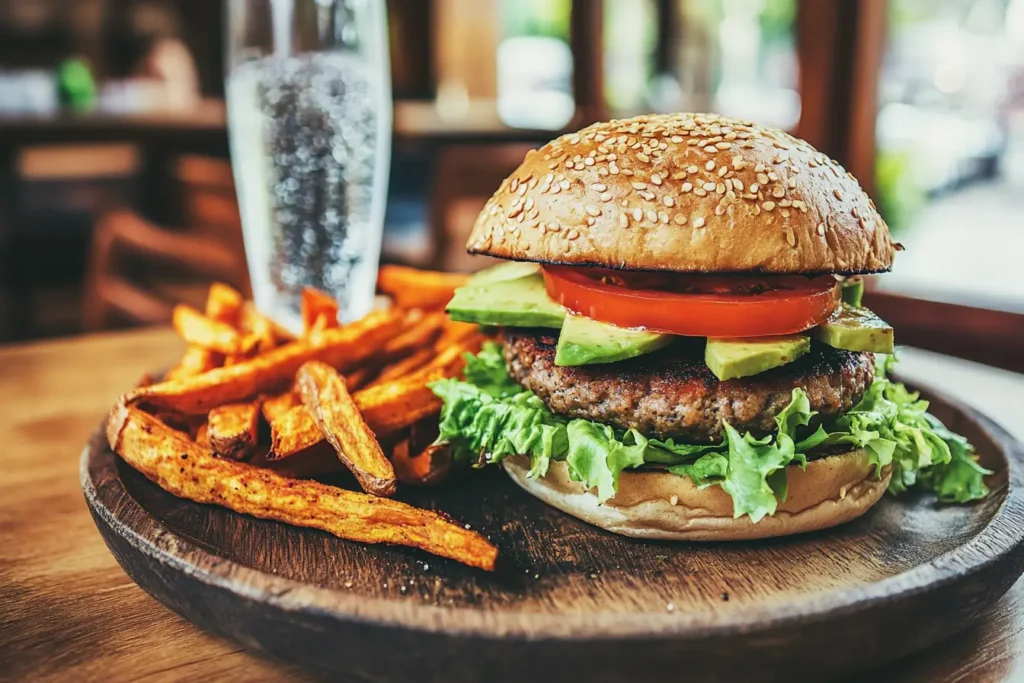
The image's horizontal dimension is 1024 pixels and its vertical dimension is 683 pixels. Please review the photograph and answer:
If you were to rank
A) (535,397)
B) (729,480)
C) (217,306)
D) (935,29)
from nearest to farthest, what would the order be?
(729,480) → (535,397) → (217,306) → (935,29)

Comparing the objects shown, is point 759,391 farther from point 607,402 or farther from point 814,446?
point 607,402

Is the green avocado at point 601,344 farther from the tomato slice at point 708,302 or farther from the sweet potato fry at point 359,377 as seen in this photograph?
the sweet potato fry at point 359,377

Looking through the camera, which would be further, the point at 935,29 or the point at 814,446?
the point at 935,29

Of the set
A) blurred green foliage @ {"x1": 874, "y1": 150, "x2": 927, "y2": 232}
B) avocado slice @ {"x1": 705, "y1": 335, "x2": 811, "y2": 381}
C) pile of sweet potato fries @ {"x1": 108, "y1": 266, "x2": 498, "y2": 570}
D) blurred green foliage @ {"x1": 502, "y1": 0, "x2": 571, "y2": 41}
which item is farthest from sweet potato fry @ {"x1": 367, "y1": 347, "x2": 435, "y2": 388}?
blurred green foliage @ {"x1": 502, "y1": 0, "x2": 571, "y2": 41}

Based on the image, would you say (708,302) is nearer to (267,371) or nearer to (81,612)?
(267,371)

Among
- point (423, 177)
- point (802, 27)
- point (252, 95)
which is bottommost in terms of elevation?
point (423, 177)

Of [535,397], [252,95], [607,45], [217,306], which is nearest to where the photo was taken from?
[535,397]

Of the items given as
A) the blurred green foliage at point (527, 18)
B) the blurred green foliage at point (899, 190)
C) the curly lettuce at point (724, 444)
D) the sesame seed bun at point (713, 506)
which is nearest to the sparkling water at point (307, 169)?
the curly lettuce at point (724, 444)

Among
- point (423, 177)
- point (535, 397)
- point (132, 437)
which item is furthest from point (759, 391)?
point (423, 177)
